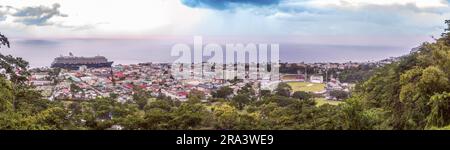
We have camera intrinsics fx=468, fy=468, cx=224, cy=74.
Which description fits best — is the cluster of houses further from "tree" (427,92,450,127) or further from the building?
"tree" (427,92,450,127)

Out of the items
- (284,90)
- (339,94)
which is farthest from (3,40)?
(339,94)

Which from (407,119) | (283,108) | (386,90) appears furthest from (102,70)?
(407,119)

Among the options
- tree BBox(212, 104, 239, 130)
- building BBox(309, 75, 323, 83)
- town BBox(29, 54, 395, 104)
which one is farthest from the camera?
building BBox(309, 75, 323, 83)

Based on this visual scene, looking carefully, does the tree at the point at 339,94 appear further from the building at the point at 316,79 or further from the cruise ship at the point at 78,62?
the cruise ship at the point at 78,62

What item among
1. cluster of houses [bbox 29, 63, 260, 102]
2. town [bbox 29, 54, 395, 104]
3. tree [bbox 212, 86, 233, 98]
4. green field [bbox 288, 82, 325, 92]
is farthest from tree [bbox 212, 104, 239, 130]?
green field [bbox 288, 82, 325, 92]

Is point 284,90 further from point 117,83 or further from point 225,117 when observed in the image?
point 117,83
